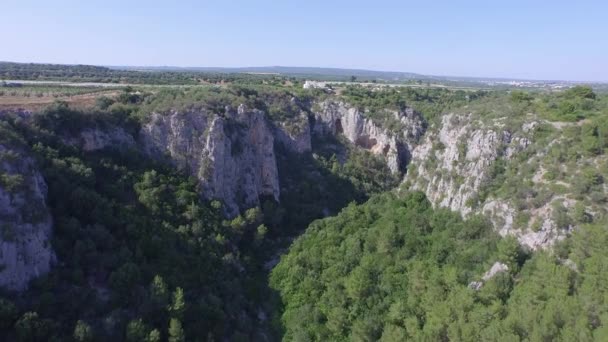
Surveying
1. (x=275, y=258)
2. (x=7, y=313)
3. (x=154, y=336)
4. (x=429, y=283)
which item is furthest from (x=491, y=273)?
(x=7, y=313)

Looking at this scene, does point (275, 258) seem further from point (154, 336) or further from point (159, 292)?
point (154, 336)

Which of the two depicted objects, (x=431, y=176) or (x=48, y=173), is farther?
(x=431, y=176)

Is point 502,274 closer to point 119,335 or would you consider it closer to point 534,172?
point 534,172

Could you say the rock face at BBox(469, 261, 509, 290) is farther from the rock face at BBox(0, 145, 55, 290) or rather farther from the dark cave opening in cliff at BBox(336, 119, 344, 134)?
the dark cave opening in cliff at BBox(336, 119, 344, 134)

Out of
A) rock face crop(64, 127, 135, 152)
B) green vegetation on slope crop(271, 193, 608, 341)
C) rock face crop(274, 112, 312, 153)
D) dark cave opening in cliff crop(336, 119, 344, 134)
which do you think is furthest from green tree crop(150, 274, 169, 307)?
dark cave opening in cliff crop(336, 119, 344, 134)

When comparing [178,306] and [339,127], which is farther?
[339,127]

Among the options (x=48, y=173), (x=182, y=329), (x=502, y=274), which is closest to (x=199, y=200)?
→ (x=48, y=173)
